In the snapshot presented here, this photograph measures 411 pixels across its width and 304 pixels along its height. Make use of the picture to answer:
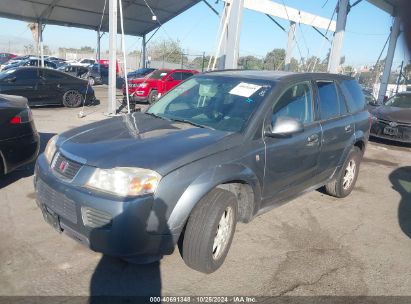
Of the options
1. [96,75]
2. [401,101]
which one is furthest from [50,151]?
[96,75]

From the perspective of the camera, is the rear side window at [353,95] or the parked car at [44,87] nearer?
the rear side window at [353,95]

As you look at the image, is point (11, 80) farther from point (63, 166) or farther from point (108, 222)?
point (108, 222)

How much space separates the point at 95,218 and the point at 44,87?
35.2 feet

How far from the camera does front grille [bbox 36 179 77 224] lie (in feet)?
9.00

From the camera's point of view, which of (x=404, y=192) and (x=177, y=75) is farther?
(x=177, y=75)

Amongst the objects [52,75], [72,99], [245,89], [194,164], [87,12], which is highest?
[87,12]

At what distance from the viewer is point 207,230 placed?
111 inches

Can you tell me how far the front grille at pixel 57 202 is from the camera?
2.74 metres

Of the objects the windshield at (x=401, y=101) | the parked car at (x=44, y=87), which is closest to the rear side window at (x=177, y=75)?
the parked car at (x=44, y=87)

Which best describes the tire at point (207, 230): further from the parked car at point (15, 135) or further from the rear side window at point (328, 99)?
the parked car at point (15, 135)

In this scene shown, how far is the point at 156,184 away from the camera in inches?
102

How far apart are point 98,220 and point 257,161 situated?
1.50 metres

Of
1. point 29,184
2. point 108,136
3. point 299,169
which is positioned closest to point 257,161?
point 299,169

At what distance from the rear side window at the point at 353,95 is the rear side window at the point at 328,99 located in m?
0.34
